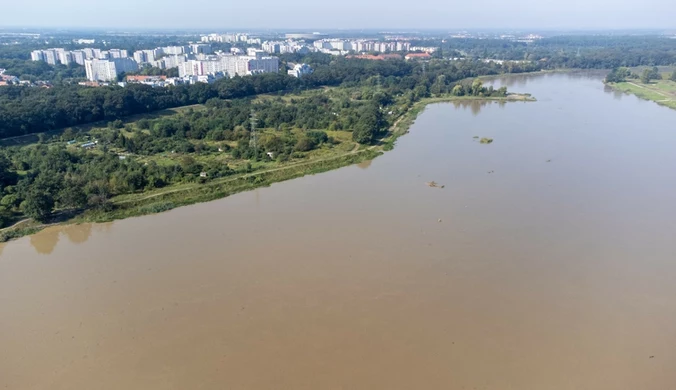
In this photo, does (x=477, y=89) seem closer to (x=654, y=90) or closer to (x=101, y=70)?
(x=654, y=90)

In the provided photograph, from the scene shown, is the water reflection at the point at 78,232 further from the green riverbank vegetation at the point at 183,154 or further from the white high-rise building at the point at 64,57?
the white high-rise building at the point at 64,57

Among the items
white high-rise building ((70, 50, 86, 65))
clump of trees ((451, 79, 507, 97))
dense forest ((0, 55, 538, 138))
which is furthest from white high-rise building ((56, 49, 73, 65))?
clump of trees ((451, 79, 507, 97))

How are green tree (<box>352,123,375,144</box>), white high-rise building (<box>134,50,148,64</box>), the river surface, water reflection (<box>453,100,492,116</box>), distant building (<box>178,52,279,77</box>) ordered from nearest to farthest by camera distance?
the river surface
green tree (<box>352,123,375,144</box>)
water reflection (<box>453,100,492,116</box>)
distant building (<box>178,52,279,77</box>)
white high-rise building (<box>134,50,148,64</box>)

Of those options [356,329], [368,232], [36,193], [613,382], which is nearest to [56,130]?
[36,193]

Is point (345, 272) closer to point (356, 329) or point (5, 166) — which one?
point (356, 329)

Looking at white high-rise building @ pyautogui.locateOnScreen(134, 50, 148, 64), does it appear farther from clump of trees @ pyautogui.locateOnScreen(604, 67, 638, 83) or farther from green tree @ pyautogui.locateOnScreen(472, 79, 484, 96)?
clump of trees @ pyautogui.locateOnScreen(604, 67, 638, 83)
